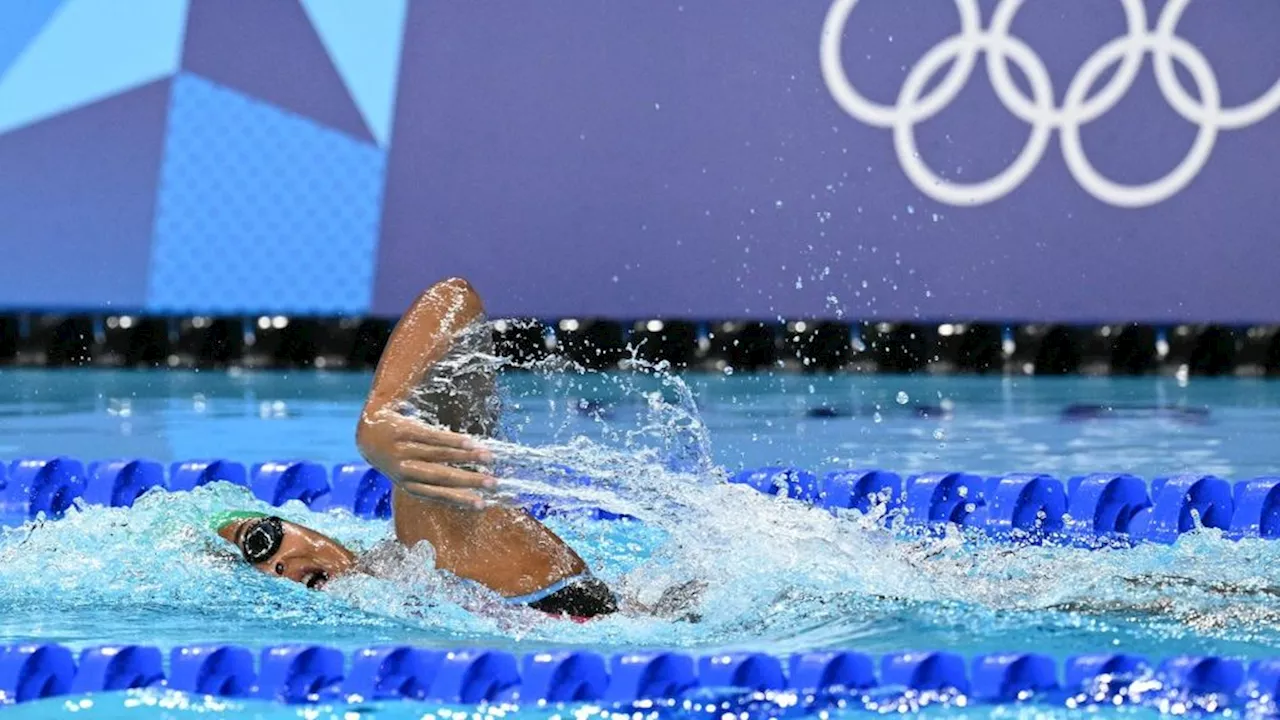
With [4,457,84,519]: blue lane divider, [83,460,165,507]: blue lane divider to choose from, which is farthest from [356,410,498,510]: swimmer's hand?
[4,457,84,519]: blue lane divider

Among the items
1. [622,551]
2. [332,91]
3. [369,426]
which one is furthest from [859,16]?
[369,426]

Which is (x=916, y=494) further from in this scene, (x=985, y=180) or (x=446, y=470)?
(x=985, y=180)

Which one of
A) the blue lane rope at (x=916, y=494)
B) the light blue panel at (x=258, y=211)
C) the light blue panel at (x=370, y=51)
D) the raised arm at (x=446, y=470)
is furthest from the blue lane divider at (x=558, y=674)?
the light blue panel at (x=370, y=51)

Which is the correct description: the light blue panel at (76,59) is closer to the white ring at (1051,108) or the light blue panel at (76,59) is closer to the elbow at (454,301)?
the white ring at (1051,108)

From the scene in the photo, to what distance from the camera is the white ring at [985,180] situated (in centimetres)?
820

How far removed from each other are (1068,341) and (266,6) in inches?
150

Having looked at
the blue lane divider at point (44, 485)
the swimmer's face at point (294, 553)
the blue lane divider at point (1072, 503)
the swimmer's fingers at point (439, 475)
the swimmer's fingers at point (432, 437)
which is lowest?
the blue lane divider at point (44, 485)

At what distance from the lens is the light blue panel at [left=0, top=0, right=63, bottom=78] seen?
8.98 meters

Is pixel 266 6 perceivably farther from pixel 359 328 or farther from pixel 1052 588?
pixel 1052 588

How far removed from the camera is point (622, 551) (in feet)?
14.9

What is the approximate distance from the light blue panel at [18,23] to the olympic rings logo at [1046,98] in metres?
3.55

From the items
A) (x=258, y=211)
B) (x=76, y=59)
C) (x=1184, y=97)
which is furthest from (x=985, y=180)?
(x=76, y=59)

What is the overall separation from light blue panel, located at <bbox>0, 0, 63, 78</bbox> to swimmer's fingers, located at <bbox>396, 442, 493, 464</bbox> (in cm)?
677

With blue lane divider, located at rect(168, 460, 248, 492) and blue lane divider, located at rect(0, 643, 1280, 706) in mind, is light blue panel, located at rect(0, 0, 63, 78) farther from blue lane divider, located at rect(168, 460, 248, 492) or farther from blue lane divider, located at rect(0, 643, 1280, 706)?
blue lane divider, located at rect(0, 643, 1280, 706)
